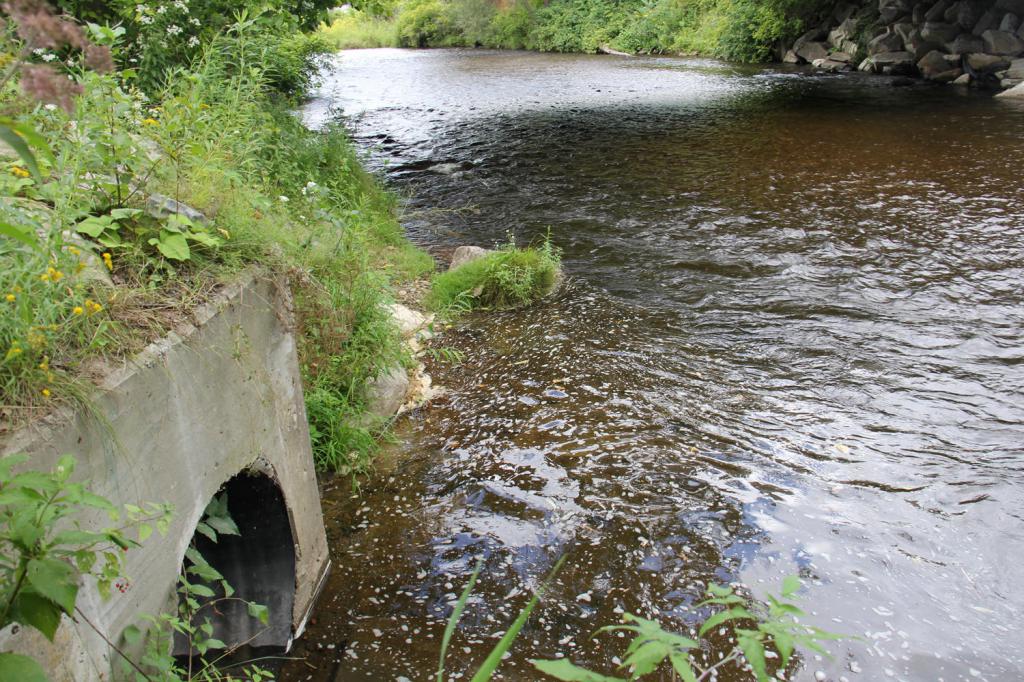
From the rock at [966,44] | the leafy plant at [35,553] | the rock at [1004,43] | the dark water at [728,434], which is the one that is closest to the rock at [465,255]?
the dark water at [728,434]

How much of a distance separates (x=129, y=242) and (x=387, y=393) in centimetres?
273

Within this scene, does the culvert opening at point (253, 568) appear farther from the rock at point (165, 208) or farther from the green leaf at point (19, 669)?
the green leaf at point (19, 669)

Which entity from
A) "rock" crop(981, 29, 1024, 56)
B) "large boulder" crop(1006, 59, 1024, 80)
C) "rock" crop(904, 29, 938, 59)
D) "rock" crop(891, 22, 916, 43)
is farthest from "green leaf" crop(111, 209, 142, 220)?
"rock" crop(891, 22, 916, 43)

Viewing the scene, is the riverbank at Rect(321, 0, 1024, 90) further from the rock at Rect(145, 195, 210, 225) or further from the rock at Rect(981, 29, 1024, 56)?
the rock at Rect(145, 195, 210, 225)

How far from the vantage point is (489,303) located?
778 centimetres

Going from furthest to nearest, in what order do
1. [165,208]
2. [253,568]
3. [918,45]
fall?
[918,45], [253,568], [165,208]

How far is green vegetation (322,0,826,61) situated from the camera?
25719mm

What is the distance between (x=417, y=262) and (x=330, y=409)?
3.96 m

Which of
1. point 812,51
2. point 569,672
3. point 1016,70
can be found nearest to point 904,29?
point 812,51

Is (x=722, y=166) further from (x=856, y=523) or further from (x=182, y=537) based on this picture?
(x=182, y=537)

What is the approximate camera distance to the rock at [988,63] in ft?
59.0

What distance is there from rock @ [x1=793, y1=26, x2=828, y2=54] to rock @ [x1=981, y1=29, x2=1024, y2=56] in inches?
Result: 265

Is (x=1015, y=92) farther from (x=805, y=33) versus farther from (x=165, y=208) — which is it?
(x=165, y=208)

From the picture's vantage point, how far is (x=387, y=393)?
5746 mm
